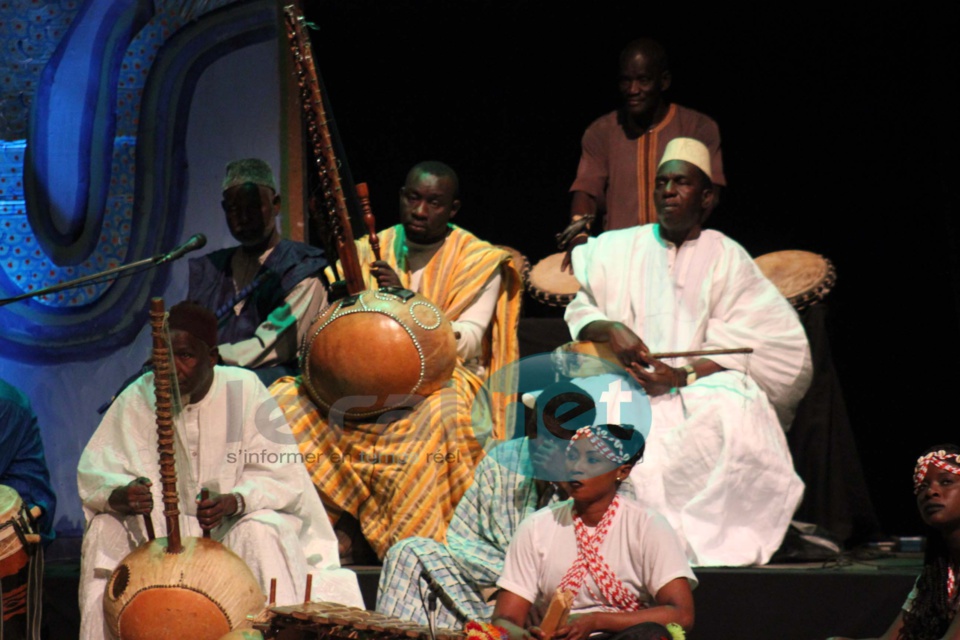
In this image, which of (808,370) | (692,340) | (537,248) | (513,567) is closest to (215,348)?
(513,567)

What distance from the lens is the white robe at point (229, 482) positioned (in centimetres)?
573

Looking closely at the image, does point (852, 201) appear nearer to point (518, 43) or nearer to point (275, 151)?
point (518, 43)

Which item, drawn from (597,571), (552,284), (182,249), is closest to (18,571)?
(182,249)

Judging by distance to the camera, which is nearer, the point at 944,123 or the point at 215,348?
the point at 215,348

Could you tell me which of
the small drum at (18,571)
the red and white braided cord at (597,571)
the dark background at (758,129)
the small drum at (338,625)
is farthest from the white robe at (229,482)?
the dark background at (758,129)

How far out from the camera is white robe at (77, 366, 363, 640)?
5730 mm

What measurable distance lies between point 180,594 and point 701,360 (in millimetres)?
2684

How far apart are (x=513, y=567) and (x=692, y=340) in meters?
2.19

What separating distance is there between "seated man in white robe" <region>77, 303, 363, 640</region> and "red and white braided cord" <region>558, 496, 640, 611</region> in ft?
3.93

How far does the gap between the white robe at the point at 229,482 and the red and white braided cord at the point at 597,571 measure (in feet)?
3.93

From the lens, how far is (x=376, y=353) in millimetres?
6352

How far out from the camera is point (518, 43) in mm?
8859

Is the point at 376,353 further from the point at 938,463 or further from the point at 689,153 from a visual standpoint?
the point at 938,463

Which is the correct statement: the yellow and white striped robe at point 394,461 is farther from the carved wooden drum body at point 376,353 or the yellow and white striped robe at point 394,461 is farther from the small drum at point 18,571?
the small drum at point 18,571
